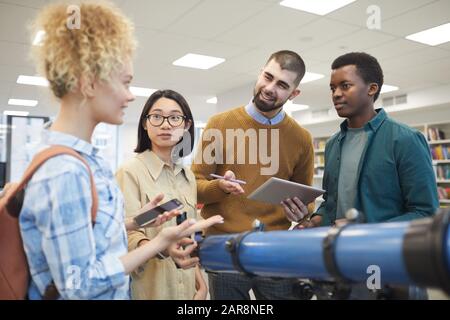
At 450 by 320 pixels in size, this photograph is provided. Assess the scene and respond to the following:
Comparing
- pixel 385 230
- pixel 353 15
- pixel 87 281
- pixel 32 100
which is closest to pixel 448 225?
pixel 385 230

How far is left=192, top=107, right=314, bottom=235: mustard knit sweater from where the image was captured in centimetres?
166

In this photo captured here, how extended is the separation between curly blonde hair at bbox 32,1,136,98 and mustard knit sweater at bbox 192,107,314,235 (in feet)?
2.63

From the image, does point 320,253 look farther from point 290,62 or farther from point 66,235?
point 290,62

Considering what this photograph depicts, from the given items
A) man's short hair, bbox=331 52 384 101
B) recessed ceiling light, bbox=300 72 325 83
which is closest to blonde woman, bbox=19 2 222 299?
man's short hair, bbox=331 52 384 101

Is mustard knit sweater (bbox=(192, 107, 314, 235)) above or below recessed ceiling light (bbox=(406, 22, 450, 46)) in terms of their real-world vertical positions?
below

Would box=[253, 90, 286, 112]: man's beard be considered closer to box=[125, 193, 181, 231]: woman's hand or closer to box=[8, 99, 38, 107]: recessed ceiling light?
box=[125, 193, 181, 231]: woman's hand

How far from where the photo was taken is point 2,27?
13.1 ft

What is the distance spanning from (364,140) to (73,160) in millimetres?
1127

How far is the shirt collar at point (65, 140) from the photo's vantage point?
0.86 m

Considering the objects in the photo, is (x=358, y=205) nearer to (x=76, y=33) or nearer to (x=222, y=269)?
(x=222, y=269)

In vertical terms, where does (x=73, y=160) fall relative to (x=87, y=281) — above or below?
above

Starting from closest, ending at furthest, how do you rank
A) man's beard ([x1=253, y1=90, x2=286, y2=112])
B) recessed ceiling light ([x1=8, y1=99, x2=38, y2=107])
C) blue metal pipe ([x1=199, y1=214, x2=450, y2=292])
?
blue metal pipe ([x1=199, y1=214, x2=450, y2=292]) → man's beard ([x1=253, y1=90, x2=286, y2=112]) → recessed ceiling light ([x1=8, y1=99, x2=38, y2=107])

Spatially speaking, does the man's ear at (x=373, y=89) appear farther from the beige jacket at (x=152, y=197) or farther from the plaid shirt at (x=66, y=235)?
the plaid shirt at (x=66, y=235)

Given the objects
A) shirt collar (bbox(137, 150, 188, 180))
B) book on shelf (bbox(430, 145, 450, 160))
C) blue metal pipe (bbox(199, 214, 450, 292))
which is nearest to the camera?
blue metal pipe (bbox(199, 214, 450, 292))
